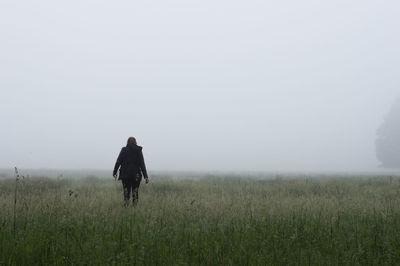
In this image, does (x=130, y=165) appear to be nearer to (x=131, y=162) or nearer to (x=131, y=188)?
(x=131, y=162)

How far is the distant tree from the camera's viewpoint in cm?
4912

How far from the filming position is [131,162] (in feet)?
27.5

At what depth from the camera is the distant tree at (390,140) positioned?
4912cm

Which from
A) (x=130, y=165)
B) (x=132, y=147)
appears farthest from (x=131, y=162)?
(x=132, y=147)

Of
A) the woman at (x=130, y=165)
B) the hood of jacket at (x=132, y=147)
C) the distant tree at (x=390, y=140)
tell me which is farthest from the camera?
the distant tree at (x=390, y=140)

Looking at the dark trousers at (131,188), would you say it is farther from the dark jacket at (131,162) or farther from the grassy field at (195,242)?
the grassy field at (195,242)

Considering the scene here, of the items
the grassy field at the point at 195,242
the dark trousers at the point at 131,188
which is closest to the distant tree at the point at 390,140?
the grassy field at the point at 195,242

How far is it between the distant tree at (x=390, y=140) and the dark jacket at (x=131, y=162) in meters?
53.0

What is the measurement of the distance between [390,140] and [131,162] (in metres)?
54.7

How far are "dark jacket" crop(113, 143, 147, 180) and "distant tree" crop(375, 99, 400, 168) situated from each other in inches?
2085

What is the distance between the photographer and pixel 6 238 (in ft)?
13.8

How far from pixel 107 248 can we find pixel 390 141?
5757 cm

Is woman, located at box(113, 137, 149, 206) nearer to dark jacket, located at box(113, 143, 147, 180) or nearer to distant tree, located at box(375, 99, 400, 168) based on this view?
dark jacket, located at box(113, 143, 147, 180)

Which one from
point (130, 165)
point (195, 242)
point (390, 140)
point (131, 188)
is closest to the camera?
point (195, 242)
